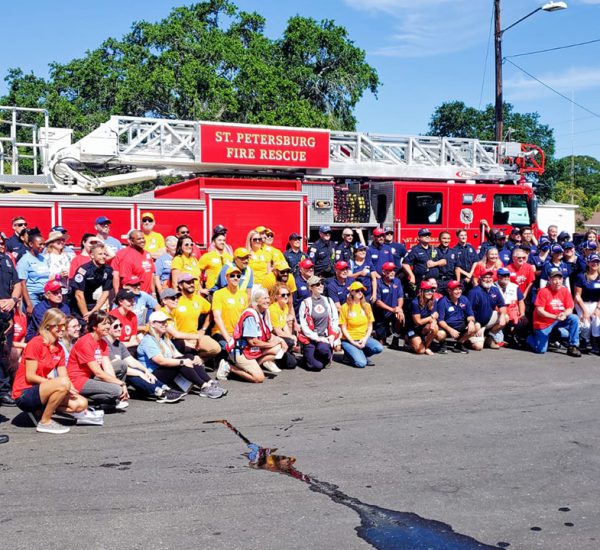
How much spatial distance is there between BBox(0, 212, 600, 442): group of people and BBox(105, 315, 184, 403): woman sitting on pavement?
16 millimetres

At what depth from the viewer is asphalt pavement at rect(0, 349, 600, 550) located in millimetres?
4453

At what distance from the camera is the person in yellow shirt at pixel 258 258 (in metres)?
11.0

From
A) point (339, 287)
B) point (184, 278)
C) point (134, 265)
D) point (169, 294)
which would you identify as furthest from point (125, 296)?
point (339, 287)

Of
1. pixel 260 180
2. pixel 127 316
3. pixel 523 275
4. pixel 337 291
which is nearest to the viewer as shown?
pixel 127 316

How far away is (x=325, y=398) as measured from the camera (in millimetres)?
8195

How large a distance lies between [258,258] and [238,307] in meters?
1.70

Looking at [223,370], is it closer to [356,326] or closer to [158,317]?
[158,317]

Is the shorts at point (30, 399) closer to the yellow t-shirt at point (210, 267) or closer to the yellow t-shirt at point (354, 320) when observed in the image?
the yellow t-shirt at point (210, 267)

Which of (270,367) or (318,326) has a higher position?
(318,326)

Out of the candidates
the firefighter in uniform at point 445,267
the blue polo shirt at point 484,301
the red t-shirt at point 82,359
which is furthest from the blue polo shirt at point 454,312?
the red t-shirt at point 82,359

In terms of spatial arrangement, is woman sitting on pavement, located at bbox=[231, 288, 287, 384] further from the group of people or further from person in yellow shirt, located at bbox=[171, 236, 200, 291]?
person in yellow shirt, located at bbox=[171, 236, 200, 291]

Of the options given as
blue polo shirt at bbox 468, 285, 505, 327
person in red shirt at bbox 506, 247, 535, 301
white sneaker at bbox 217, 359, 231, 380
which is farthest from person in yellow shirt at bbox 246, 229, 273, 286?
person in red shirt at bbox 506, 247, 535, 301

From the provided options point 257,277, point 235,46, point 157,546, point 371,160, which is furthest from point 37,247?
point 235,46

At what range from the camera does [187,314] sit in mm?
8953
